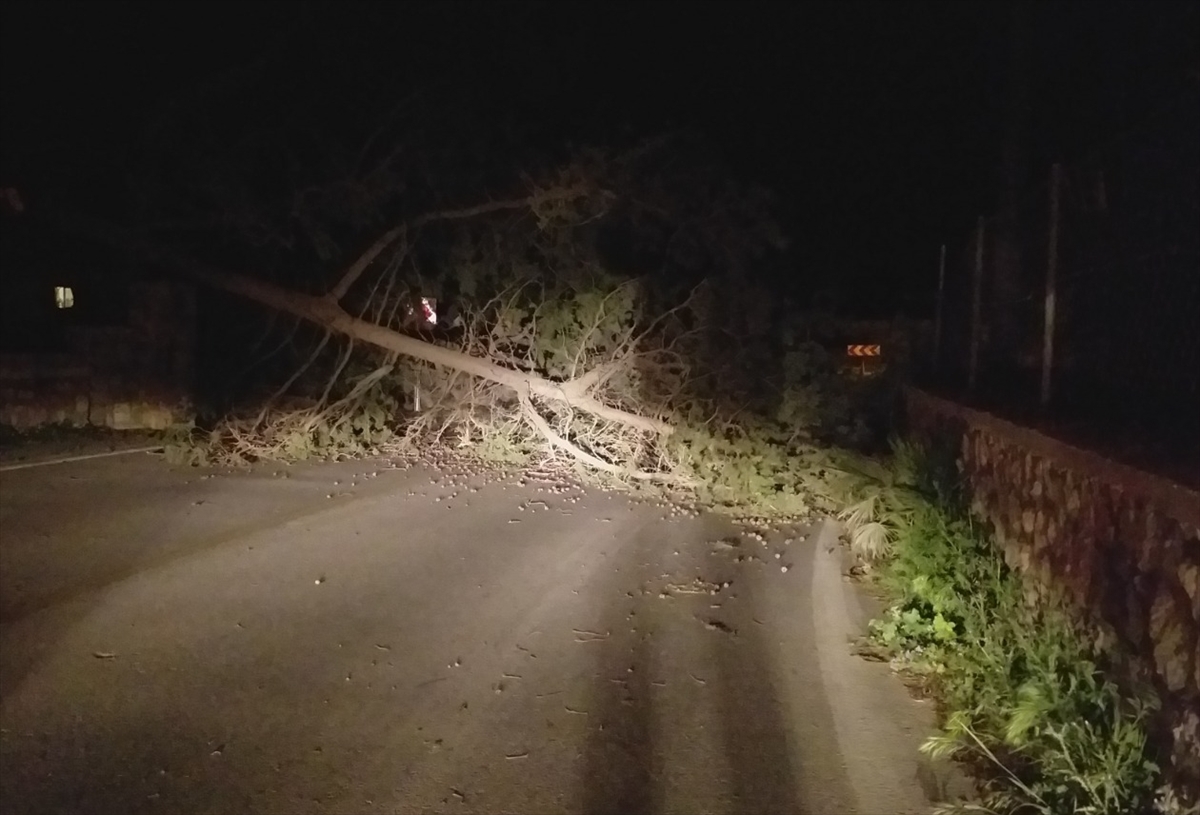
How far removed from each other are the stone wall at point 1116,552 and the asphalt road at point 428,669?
96cm

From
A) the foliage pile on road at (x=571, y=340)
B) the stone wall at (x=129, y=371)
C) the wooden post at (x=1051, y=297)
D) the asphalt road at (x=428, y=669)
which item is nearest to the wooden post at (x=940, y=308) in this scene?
the foliage pile on road at (x=571, y=340)

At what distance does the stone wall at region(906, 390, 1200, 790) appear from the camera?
139 inches

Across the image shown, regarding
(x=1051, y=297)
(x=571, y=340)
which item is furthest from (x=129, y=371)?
(x=1051, y=297)

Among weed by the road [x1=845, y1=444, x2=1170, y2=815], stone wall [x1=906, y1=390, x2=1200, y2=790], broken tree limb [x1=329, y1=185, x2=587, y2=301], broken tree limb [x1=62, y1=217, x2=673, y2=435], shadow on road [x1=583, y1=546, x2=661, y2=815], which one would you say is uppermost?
broken tree limb [x1=329, y1=185, x2=587, y2=301]

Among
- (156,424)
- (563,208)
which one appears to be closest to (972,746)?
(563,208)

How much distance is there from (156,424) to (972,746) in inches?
439

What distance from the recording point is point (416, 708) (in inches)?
191

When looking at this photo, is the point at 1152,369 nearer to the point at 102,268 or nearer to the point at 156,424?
the point at 156,424

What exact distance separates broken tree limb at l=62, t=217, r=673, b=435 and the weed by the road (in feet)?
16.3

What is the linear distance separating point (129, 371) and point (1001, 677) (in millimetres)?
11481

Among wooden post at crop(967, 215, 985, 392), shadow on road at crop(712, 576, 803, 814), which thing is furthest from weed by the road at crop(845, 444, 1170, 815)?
wooden post at crop(967, 215, 985, 392)

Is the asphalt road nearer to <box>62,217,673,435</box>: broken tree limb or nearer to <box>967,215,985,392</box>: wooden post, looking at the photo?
<box>967,215,985,392</box>: wooden post

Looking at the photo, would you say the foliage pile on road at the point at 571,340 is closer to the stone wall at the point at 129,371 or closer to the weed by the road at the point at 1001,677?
the stone wall at the point at 129,371

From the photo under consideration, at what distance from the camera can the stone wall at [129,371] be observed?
1255 centimetres
